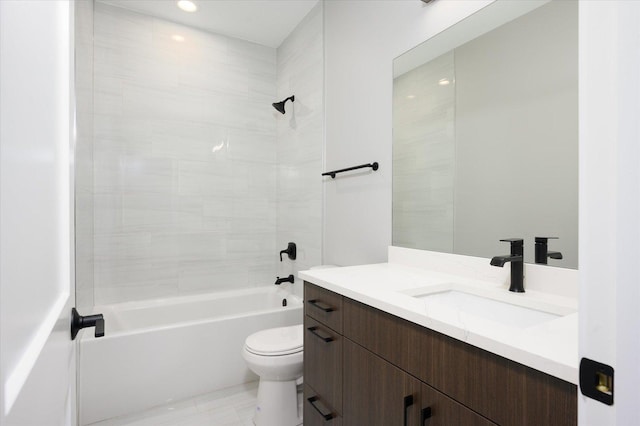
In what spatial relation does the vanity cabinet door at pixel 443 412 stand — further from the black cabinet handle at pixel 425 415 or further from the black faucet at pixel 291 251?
the black faucet at pixel 291 251

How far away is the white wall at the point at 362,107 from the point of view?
65.6 inches

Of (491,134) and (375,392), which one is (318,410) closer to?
(375,392)

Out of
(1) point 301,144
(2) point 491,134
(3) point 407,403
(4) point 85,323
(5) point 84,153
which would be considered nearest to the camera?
(4) point 85,323

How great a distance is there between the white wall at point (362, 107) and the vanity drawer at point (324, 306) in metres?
0.57

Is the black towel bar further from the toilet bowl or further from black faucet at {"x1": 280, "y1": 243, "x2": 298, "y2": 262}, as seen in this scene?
the toilet bowl

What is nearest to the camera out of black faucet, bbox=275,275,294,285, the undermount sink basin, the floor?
the undermount sink basin

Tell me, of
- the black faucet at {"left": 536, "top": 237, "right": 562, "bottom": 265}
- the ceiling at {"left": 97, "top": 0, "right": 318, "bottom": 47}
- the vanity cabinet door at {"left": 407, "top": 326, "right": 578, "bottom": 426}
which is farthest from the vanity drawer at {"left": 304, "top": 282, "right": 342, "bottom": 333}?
the ceiling at {"left": 97, "top": 0, "right": 318, "bottom": 47}

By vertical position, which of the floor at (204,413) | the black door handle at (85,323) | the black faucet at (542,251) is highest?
the black faucet at (542,251)

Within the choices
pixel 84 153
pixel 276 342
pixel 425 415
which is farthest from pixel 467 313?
pixel 84 153

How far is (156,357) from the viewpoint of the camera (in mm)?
1976

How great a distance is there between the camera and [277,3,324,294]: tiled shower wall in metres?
2.44

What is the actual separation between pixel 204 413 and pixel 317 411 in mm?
947

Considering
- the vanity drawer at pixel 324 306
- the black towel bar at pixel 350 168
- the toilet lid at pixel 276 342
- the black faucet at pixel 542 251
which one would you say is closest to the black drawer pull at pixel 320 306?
the vanity drawer at pixel 324 306

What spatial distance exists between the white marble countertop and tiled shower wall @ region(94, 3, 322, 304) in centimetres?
119
